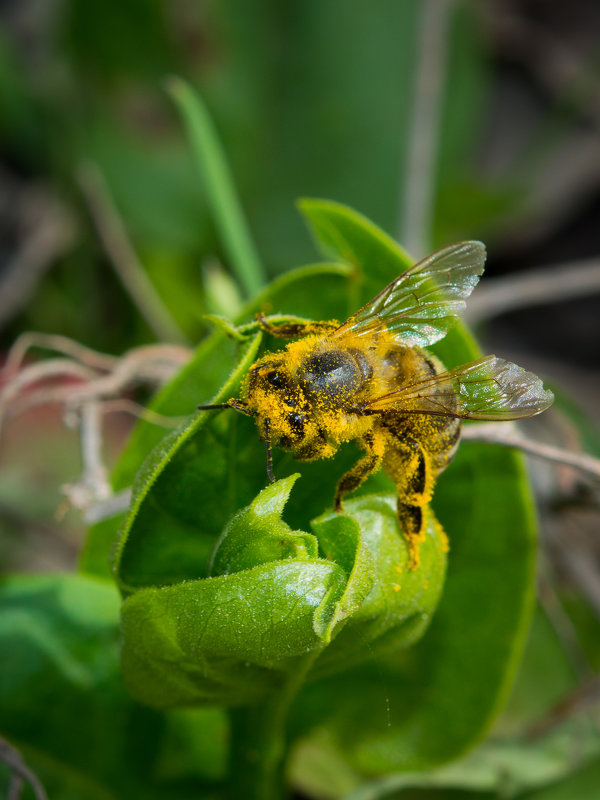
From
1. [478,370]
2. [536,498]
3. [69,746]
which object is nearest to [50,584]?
[69,746]

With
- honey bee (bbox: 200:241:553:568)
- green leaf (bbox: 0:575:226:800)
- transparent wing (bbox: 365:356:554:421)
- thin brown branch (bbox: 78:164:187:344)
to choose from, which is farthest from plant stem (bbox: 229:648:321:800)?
thin brown branch (bbox: 78:164:187:344)

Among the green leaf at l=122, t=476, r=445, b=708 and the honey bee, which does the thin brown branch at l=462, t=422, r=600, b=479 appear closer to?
the honey bee

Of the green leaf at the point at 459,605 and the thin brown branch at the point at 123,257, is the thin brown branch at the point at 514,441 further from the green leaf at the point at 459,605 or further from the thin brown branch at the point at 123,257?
the thin brown branch at the point at 123,257

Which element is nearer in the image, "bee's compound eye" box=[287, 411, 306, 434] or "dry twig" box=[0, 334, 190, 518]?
"bee's compound eye" box=[287, 411, 306, 434]

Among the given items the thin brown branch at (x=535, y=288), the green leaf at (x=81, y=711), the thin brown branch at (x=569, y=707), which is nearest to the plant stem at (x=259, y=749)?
the green leaf at (x=81, y=711)

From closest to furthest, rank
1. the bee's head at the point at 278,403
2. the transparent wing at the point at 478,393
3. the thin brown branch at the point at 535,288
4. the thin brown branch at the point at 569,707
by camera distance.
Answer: the bee's head at the point at 278,403
the transparent wing at the point at 478,393
the thin brown branch at the point at 569,707
the thin brown branch at the point at 535,288

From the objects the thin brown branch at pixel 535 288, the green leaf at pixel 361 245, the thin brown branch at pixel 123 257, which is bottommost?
the thin brown branch at pixel 535 288
